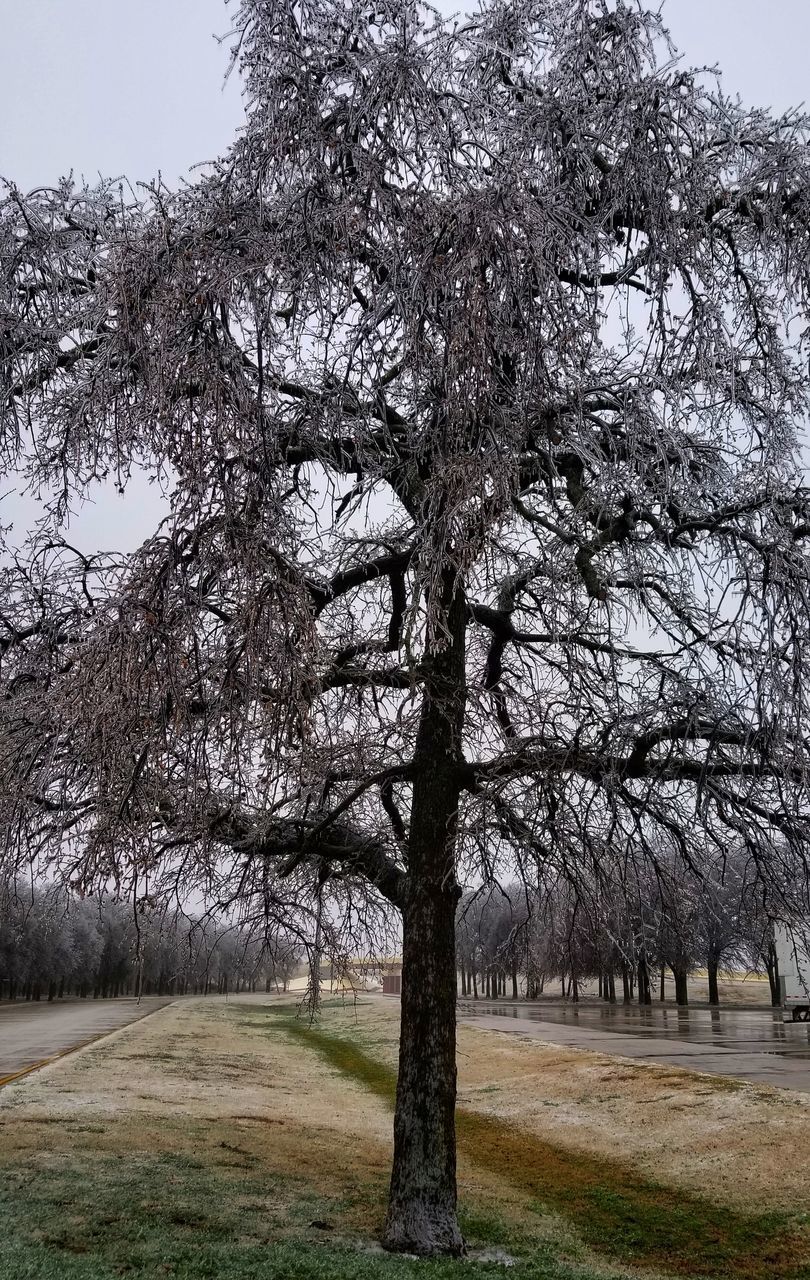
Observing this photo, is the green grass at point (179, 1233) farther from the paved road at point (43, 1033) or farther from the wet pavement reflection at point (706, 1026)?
the wet pavement reflection at point (706, 1026)

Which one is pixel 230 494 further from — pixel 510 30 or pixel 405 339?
pixel 510 30

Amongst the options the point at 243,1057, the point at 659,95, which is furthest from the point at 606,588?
the point at 243,1057

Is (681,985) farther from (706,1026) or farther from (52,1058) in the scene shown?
(52,1058)

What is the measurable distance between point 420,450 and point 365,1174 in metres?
10.4

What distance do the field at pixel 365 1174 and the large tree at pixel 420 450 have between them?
161cm

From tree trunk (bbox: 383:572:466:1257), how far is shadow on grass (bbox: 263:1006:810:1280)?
98.6 inches

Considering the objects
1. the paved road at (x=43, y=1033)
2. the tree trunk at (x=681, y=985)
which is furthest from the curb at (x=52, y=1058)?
the tree trunk at (x=681, y=985)

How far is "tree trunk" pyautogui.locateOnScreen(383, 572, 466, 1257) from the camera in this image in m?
8.84

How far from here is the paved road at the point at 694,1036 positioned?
23.1 m

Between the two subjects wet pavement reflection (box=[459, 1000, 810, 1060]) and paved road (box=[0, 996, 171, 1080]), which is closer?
paved road (box=[0, 996, 171, 1080])

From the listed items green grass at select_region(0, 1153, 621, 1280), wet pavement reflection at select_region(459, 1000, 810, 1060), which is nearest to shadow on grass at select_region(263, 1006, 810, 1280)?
green grass at select_region(0, 1153, 621, 1280)

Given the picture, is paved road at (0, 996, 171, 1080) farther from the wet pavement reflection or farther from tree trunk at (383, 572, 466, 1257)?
the wet pavement reflection

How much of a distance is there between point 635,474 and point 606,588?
3.03 feet

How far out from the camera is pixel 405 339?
616cm
